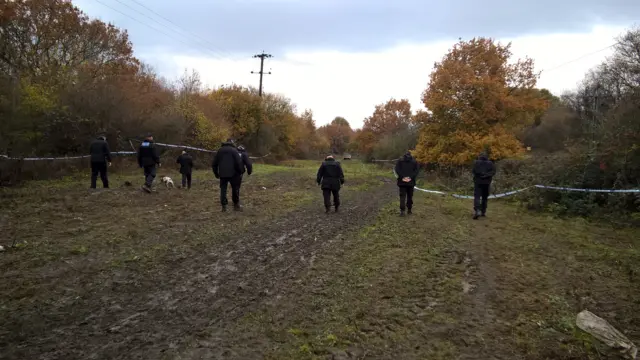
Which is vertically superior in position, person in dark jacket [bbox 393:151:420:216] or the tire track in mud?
person in dark jacket [bbox 393:151:420:216]

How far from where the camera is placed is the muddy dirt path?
365 cm

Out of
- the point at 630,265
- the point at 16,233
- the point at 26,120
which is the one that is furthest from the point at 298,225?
the point at 26,120

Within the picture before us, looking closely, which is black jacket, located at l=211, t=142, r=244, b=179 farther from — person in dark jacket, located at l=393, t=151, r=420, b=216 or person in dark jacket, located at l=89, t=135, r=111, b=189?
person in dark jacket, located at l=89, t=135, r=111, b=189

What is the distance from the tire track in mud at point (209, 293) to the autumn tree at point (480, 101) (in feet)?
60.3

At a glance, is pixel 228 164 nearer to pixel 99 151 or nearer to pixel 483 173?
pixel 99 151

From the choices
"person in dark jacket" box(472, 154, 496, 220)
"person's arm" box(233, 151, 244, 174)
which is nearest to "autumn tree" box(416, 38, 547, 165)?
"person in dark jacket" box(472, 154, 496, 220)

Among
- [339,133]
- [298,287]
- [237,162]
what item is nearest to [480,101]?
[237,162]

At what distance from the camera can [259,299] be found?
16.2 feet

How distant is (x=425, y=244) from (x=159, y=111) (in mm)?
21559

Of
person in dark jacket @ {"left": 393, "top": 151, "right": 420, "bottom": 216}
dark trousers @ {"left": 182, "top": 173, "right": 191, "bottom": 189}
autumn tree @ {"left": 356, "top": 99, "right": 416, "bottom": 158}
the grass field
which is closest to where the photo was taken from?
the grass field

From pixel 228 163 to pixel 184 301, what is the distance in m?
6.15

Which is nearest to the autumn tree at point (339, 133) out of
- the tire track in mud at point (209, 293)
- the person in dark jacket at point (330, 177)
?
the person in dark jacket at point (330, 177)

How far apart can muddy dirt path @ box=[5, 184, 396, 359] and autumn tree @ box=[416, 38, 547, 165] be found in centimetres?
1942

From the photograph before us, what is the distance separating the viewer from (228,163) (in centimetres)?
1059
